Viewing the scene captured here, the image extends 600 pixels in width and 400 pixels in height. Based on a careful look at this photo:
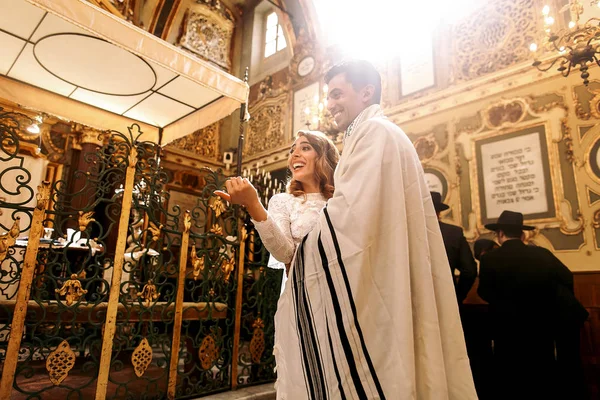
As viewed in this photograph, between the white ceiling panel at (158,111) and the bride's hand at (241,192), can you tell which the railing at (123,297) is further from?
the white ceiling panel at (158,111)

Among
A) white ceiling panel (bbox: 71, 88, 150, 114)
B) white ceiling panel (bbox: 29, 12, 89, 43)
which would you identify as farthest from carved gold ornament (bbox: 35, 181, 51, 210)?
white ceiling panel (bbox: 71, 88, 150, 114)

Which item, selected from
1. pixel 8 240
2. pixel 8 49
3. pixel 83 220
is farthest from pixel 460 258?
pixel 8 49

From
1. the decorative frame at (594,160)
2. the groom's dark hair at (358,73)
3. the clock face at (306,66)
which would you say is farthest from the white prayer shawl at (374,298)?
the clock face at (306,66)

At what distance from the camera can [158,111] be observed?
4.36 m

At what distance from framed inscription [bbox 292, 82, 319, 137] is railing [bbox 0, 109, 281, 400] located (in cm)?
588

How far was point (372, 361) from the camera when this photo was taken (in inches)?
40.5

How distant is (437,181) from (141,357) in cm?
498

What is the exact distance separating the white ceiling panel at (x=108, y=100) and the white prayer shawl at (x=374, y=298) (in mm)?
3550

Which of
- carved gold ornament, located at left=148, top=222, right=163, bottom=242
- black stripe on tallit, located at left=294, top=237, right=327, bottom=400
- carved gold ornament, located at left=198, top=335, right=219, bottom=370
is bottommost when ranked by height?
carved gold ornament, located at left=198, top=335, right=219, bottom=370

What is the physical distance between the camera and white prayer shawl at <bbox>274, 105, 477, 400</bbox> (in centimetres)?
103

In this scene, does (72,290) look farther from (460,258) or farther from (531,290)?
(531,290)

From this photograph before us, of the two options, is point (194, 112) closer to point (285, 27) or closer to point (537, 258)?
point (537, 258)

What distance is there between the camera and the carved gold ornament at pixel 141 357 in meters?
2.41

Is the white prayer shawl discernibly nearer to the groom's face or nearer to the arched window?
the groom's face
